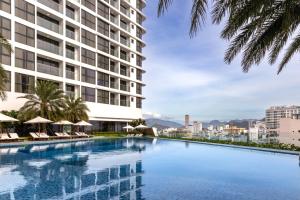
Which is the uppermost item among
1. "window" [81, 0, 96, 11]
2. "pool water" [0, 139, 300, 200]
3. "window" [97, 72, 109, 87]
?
"window" [81, 0, 96, 11]

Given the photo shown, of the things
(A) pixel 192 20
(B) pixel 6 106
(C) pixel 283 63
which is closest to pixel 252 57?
(C) pixel 283 63

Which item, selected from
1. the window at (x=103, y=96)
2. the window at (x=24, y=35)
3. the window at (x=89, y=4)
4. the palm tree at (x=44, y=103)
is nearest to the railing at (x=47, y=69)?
the palm tree at (x=44, y=103)

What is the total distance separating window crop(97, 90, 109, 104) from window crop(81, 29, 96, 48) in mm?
7075

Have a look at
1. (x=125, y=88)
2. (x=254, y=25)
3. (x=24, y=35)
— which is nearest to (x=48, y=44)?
(x=24, y=35)

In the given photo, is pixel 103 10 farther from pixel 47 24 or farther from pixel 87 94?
pixel 87 94

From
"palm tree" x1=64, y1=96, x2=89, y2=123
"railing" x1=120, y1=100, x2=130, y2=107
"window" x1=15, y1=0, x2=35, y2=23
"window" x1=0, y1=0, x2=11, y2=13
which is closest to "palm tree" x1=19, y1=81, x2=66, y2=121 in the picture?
"palm tree" x1=64, y1=96, x2=89, y2=123

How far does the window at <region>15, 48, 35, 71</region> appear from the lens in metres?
30.8

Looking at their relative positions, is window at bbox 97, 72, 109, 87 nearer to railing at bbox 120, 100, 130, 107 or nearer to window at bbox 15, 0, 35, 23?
railing at bbox 120, 100, 130, 107

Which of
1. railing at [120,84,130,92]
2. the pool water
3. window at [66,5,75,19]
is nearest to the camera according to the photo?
the pool water

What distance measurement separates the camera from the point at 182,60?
97.1 ft

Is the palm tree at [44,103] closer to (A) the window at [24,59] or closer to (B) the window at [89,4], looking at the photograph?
(A) the window at [24,59]

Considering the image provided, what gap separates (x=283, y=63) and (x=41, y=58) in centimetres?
3099

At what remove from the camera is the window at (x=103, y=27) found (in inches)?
1820

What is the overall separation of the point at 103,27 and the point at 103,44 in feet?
8.72
